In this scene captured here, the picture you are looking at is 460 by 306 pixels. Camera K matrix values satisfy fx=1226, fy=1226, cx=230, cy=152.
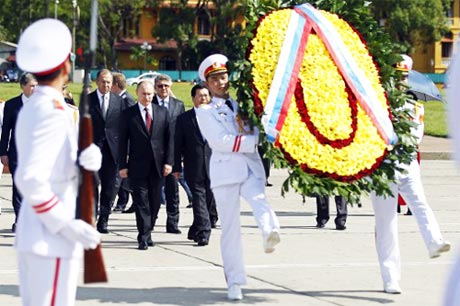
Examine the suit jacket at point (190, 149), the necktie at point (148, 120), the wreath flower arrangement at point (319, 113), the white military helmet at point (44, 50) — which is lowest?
the suit jacket at point (190, 149)

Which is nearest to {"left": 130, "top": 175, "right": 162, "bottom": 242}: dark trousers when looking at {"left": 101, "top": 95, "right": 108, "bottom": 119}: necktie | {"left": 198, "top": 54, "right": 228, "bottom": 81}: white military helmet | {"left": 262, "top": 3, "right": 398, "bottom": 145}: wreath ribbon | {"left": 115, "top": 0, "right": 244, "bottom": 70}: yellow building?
{"left": 101, "top": 95, "right": 108, "bottom": 119}: necktie

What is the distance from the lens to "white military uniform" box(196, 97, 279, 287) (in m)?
9.51

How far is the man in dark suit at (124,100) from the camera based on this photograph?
51.7 ft

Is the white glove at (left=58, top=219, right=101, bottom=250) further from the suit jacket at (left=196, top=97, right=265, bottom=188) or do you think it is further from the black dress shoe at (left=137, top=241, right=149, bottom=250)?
the black dress shoe at (left=137, top=241, right=149, bottom=250)

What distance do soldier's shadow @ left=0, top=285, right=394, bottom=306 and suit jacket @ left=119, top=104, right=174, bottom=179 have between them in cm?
304

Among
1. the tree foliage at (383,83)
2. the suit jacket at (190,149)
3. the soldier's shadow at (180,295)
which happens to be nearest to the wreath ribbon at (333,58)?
the tree foliage at (383,83)

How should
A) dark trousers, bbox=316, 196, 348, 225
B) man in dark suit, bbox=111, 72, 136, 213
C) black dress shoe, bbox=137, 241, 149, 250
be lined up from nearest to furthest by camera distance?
black dress shoe, bbox=137, 241, 149, 250 → dark trousers, bbox=316, 196, 348, 225 → man in dark suit, bbox=111, 72, 136, 213

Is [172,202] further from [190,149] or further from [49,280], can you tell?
[49,280]

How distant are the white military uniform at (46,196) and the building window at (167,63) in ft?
366

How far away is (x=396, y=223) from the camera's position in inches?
397

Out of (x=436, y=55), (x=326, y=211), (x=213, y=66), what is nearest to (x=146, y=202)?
(x=326, y=211)

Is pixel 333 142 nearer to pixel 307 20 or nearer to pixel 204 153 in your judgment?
pixel 307 20

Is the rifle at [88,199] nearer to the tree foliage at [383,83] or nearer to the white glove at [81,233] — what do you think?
the white glove at [81,233]

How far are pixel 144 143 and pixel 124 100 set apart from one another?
2.31 metres
